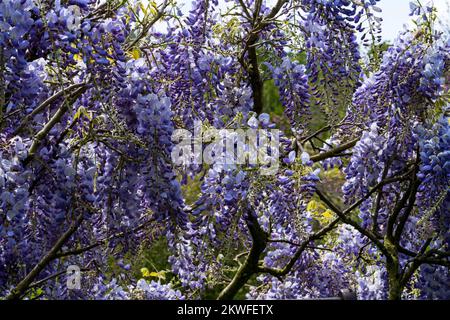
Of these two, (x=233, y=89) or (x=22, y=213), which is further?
(x=233, y=89)

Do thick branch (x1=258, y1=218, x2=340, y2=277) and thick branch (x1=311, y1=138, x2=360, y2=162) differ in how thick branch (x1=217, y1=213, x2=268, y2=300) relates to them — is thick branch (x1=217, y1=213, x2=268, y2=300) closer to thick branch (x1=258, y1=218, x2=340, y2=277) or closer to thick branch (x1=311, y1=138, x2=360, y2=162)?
thick branch (x1=258, y1=218, x2=340, y2=277)

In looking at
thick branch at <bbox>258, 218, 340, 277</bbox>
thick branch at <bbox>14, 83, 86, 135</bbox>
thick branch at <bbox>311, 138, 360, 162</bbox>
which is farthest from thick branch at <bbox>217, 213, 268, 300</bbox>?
thick branch at <bbox>14, 83, 86, 135</bbox>

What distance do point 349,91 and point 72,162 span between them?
1216 mm

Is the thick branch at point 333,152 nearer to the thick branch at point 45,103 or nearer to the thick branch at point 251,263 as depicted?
the thick branch at point 251,263

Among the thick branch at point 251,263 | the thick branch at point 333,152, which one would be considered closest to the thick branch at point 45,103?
the thick branch at point 251,263

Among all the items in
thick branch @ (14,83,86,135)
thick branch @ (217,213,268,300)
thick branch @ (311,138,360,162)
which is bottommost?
thick branch @ (217,213,268,300)

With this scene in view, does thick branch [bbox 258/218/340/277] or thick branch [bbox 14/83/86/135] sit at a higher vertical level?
thick branch [bbox 14/83/86/135]

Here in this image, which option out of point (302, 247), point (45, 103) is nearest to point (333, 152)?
point (302, 247)

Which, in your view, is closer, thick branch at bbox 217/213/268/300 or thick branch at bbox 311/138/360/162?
thick branch at bbox 217/213/268/300

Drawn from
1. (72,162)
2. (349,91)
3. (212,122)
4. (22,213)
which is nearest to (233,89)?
(212,122)

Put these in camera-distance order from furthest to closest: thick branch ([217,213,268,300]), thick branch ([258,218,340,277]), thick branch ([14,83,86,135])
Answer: thick branch ([217,213,268,300]) → thick branch ([258,218,340,277]) → thick branch ([14,83,86,135])

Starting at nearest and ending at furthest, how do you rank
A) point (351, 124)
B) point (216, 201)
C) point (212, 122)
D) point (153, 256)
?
point (216, 201) < point (212, 122) < point (351, 124) < point (153, 256)
